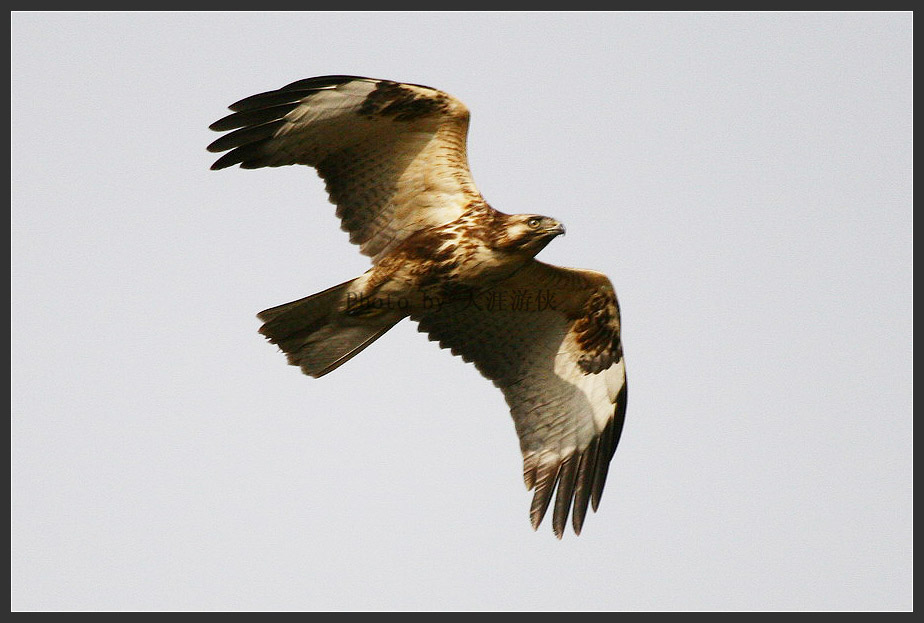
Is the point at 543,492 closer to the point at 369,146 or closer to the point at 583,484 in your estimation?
the point at 583,484

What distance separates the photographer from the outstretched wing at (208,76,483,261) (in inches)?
394

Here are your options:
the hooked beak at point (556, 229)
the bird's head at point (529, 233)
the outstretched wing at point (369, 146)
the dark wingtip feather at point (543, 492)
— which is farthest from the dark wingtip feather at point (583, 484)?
the outstretched wing at point (369, 146)

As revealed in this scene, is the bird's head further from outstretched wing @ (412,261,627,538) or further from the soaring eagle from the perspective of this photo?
outstretched wing @ (412,261,627,538)

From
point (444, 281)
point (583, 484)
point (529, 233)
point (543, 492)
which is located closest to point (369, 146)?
point (444, 281)

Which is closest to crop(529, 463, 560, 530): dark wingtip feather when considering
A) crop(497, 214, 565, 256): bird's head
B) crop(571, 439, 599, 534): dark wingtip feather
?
crop(571, 439, 599, 534): dark wingtip feather

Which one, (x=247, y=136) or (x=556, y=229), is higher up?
(x=247, y=136)

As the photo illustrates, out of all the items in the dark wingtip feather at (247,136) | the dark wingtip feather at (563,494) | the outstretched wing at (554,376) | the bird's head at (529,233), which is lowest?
the dark wingtip feather at (563,494)

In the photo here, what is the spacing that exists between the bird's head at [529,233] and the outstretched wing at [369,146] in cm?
56

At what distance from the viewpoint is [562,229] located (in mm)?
9938

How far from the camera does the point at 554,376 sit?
458 inches

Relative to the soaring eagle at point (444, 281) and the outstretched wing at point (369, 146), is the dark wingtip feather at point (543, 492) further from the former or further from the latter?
the outstretched wing at point (369, 146)

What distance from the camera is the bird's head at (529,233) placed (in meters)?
9.91

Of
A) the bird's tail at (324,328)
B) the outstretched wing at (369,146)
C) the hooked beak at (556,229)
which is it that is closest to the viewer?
the hooked beak at (556,229)

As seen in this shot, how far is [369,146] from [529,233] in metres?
1.50
